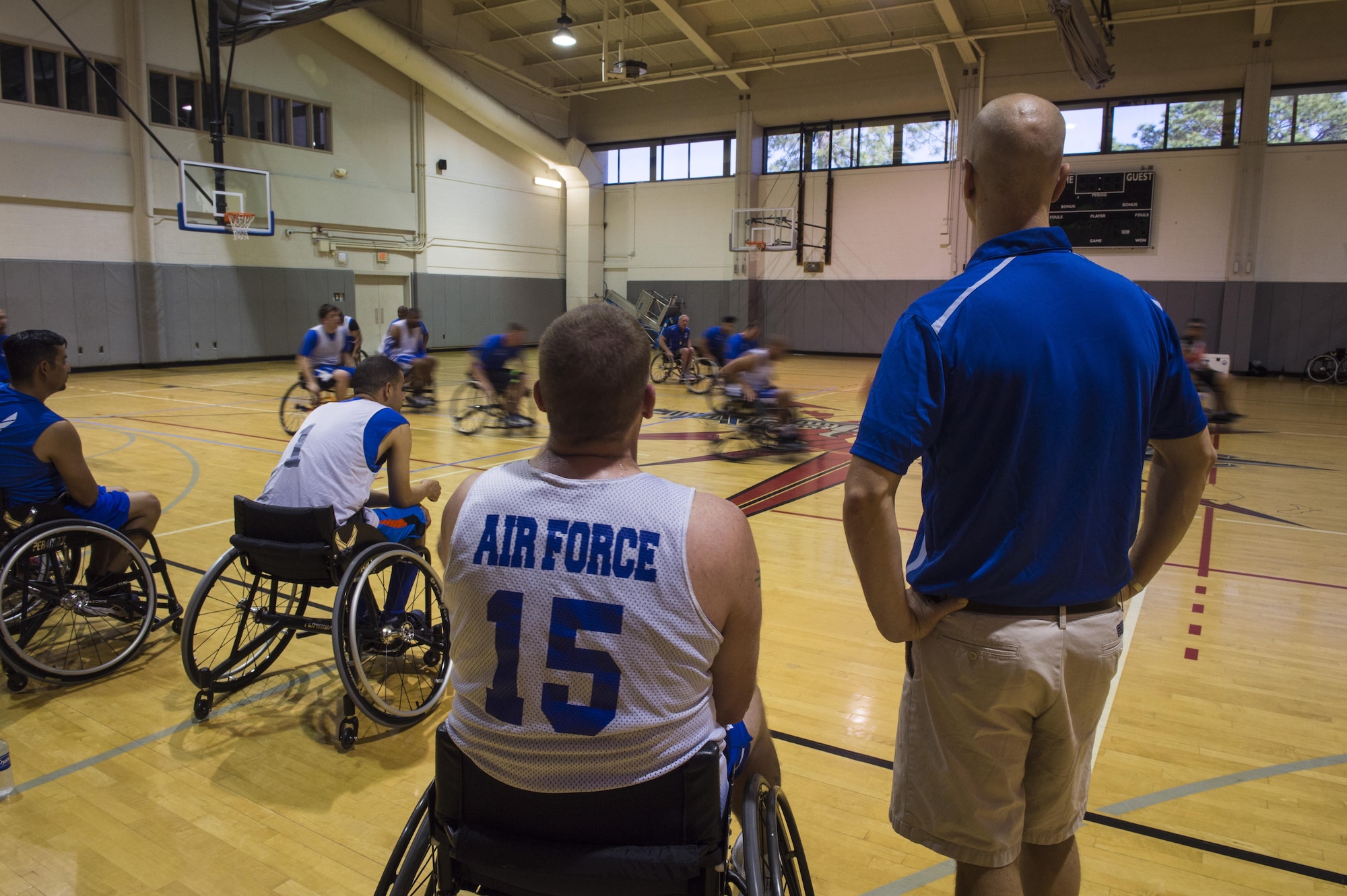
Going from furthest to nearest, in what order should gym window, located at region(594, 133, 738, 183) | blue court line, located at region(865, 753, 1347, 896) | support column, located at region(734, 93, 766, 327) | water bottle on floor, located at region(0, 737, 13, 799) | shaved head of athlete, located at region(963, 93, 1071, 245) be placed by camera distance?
gym window, located at region(594, 133, 738, 183), support column, located at region(734, 93, 766, 327), water bottle on floor, located at region(0, 737, 13, 799), blue court line, located at region(865, 753, 1347, 896), shaved head of athlete, located at region(963, 93, 1071, 245)

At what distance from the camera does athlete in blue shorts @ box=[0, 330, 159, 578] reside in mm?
3367

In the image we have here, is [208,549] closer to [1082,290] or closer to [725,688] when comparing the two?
[725,688]

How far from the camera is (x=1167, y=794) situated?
8.76 feet

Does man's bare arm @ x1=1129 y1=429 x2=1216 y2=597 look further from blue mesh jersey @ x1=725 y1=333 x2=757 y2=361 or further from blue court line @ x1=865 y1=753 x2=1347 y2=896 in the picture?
blue mesh jersey @ x1=725 y1=333 x2=757 y2=361

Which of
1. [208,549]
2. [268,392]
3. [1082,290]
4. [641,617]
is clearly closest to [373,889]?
[641,617]

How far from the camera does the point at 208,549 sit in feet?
16.6

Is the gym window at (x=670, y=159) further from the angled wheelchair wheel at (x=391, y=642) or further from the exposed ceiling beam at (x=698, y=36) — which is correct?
the angled wheelchair wheel at (x=391, y=642)

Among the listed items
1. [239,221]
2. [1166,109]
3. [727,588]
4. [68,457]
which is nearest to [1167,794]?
[727,588]

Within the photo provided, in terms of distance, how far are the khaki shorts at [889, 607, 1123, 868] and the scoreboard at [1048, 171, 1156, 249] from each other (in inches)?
733

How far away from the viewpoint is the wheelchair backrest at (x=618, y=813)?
133 cm

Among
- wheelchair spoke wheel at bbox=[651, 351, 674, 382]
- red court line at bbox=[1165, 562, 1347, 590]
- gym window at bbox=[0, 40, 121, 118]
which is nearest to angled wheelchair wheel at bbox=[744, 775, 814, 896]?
red court line at bbox=[1165, 562, 1347, 590]

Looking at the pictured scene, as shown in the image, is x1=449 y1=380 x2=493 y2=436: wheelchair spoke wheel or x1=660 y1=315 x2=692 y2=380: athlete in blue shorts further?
x1=660 y1=315 x2=692 y2=380: athlete in blue shorts

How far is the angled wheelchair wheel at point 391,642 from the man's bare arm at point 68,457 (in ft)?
4.02

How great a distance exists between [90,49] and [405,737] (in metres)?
16.7
